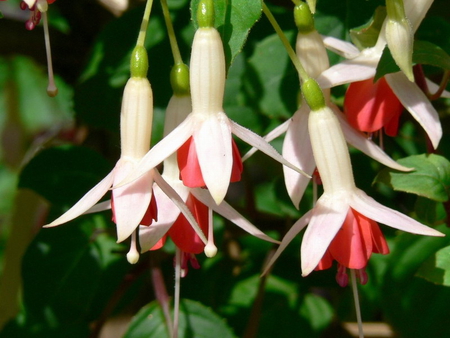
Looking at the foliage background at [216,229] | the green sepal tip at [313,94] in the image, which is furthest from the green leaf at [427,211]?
the green sepal tip at [313,94]

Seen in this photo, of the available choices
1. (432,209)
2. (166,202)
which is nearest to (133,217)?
(166,202)

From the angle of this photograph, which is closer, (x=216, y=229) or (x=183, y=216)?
(x=183, y=216)

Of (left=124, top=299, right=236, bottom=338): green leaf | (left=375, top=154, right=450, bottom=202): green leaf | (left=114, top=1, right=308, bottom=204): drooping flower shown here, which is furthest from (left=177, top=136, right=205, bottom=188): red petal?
(left=124, top=299, right=236, bottom=338): green leaf

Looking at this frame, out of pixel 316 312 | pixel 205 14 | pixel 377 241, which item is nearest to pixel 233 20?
pixel 205 14

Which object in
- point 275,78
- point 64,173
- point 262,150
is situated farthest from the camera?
point 64,173

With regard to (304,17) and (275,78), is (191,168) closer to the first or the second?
(304,17)

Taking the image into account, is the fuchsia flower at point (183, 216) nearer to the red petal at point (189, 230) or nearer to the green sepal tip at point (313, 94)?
the red petal at point (189, 230)

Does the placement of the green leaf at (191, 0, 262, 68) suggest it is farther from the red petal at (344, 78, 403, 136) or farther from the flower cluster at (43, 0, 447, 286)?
the red petal at (344, 78, 403, 136)

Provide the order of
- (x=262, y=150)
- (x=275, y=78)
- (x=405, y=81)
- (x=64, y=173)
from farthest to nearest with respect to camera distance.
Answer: (x=64, y=173) → (x=275, y=78) → (x=405, y=81) → (x=262, y=150)
